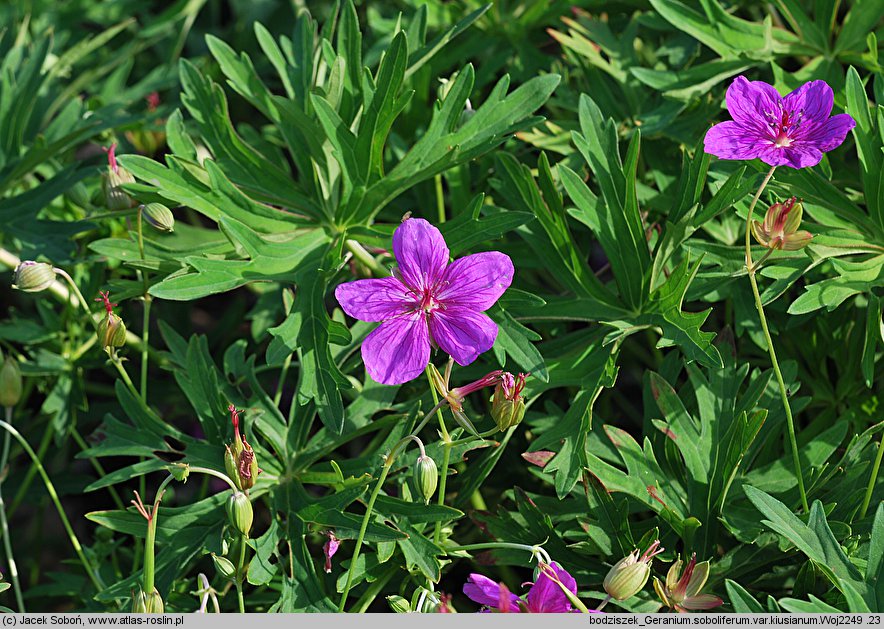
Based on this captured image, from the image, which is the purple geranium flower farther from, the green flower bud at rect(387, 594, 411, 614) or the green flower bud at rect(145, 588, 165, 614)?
the green flower bud at rect(145, 588, 165, 614)

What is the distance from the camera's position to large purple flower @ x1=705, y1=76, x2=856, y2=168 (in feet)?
3.54

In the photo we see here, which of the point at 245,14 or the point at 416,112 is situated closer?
the point at 416,112

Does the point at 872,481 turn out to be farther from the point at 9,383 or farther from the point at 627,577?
the point at 9,383

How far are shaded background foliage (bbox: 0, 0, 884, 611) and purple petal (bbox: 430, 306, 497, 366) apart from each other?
136 mm

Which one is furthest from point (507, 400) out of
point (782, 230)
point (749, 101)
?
point (749, 101)

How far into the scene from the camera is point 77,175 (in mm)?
1506

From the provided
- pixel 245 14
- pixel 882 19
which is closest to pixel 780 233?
pixel 882 19

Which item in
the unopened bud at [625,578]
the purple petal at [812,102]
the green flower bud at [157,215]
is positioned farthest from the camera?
the green flower bud at [157,215]

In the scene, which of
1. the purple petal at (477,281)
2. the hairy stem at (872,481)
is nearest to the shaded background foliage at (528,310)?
the hairy stem at (872,481)

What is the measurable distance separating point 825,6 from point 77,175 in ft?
4.31

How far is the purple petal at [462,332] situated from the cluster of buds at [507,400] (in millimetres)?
46

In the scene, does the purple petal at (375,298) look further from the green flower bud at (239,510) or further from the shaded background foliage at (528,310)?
the green flower bud at (239,510)

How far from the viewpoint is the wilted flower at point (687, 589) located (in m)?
1.04
